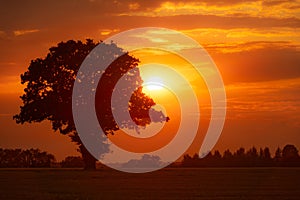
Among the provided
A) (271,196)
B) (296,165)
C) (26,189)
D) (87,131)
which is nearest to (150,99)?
(87,131)

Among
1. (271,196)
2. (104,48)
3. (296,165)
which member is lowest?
(271,196)

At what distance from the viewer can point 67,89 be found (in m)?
73.4

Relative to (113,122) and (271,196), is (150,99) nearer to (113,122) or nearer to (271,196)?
(113,122)

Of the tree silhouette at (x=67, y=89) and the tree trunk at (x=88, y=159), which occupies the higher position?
the tree silhouette at (x=67, y=89)

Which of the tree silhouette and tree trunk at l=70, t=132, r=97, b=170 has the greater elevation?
the tree silhouette

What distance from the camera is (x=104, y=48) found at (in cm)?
7369

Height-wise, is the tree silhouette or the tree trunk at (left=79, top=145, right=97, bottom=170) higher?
the tree silhouette

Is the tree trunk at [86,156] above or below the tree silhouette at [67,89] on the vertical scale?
below

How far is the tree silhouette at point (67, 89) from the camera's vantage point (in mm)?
72750

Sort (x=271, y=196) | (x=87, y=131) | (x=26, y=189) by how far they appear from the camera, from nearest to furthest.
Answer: (x=271, y=196), (x=26, y=189), (x=87, y=131)

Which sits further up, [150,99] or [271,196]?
[150,99]

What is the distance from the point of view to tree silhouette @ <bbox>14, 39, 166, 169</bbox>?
72750 millimetres

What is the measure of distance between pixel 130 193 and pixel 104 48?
40.0 m

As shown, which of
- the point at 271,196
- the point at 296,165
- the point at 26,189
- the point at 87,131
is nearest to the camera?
the point at 271,196
